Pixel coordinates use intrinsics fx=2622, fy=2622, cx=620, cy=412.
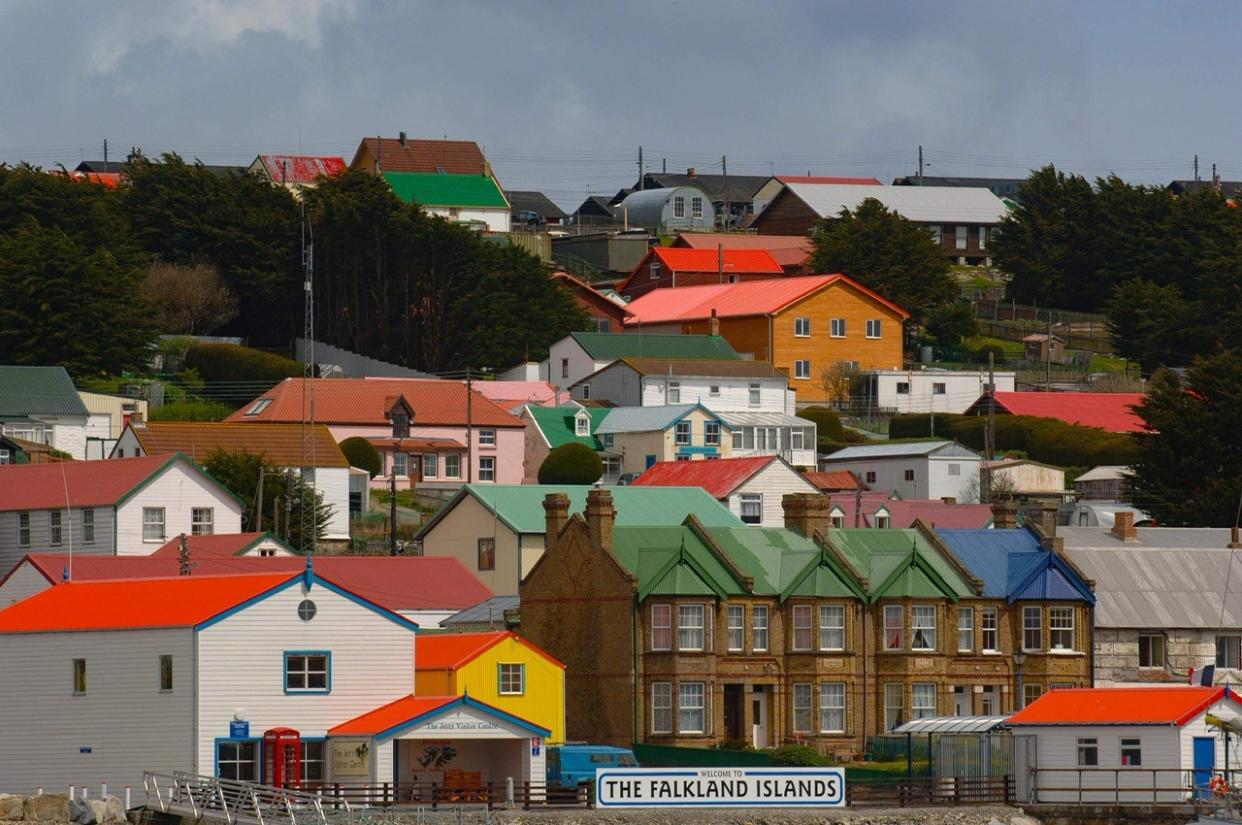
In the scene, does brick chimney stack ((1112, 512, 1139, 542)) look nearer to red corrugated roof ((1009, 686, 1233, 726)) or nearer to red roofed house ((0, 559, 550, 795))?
red corrugated roof ((1009, 686, 1233, 726))

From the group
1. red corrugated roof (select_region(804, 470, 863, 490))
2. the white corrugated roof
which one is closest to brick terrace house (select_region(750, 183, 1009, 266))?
the white corrugated roof

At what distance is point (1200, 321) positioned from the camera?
142000 mm

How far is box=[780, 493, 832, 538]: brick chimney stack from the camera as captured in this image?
75312 mm

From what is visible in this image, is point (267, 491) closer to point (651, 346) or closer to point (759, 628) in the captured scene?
point (759, 628)

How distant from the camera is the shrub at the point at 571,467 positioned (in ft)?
360

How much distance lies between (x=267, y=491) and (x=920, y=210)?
94.0 m

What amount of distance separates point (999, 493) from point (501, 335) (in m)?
35.7

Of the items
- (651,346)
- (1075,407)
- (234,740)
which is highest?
(651,346)

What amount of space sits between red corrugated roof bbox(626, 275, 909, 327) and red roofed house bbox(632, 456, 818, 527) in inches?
1550

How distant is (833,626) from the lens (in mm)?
72750

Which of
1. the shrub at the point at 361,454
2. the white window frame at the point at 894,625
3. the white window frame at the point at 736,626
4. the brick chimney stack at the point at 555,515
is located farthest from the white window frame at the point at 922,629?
the shrub at the point at 361,454

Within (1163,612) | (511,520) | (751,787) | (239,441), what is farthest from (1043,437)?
(751,787)

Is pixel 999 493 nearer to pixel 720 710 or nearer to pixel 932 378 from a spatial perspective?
pixel 932 378

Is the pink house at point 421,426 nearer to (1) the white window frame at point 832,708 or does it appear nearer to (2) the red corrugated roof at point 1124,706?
(1) the white window frame at point 832,708
